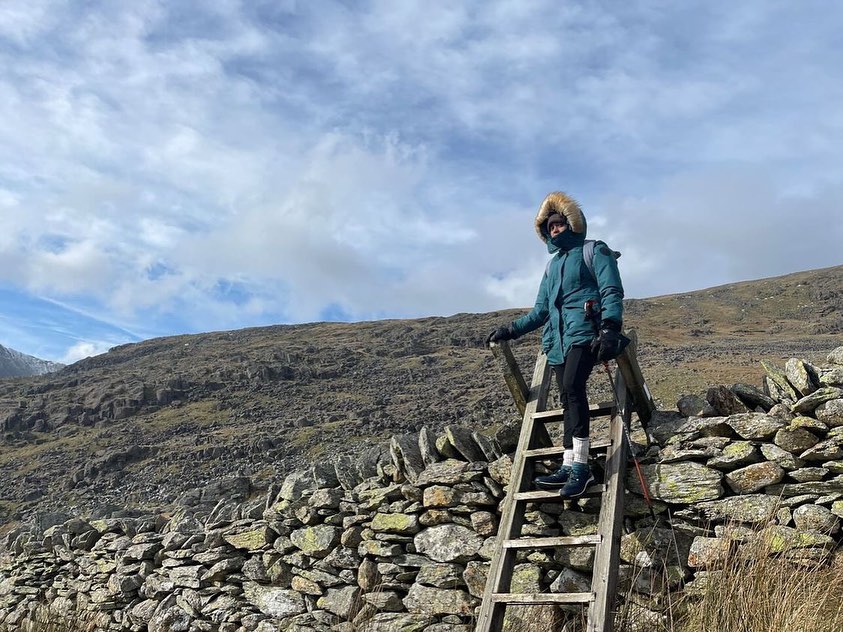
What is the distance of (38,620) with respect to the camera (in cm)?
819

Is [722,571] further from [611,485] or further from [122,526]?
[122,526]

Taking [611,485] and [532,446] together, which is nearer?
[611,485]

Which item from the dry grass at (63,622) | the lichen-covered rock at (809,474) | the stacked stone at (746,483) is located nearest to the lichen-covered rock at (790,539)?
the stacked stone at (746,483)

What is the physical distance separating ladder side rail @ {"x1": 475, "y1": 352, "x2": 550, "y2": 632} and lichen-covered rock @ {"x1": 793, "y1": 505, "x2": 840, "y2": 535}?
184 cm

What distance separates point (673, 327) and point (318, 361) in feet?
91.2

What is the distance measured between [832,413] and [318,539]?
441 centimetres

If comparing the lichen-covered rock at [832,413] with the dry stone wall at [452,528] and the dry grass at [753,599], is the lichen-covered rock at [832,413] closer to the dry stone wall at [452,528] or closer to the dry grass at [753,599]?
the dry stone wall at [452,528]

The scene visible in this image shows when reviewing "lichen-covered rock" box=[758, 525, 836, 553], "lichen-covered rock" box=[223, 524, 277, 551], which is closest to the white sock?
"lichen-covered rock" box=[758, 525, 836, 553]

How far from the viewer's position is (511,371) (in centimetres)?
528

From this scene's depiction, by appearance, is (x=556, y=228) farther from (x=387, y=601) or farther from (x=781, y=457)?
(x=387, y=601)

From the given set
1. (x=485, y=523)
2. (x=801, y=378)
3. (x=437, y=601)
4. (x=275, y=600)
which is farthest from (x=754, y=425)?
(x=275, y=600)

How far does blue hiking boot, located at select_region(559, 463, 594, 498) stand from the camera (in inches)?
172

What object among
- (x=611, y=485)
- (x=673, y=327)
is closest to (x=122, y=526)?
(x=611, y=485)

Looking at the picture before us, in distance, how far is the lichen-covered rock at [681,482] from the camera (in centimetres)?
446
